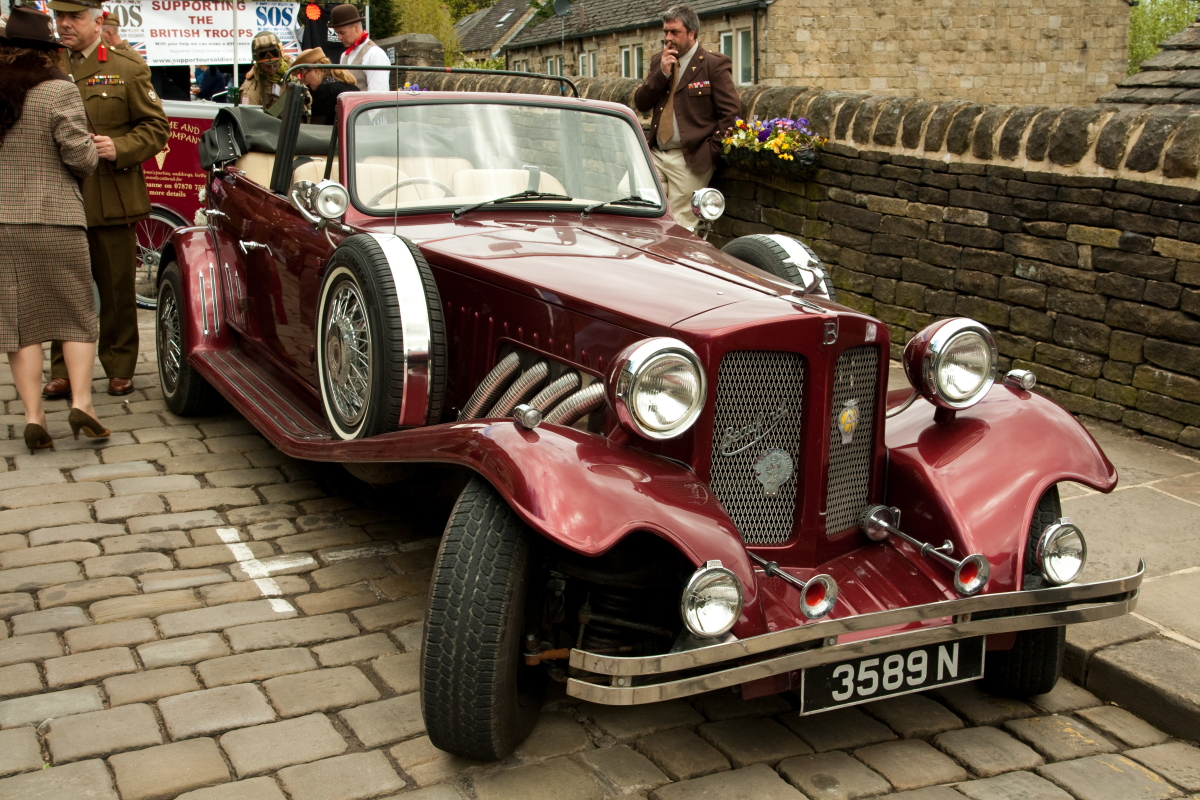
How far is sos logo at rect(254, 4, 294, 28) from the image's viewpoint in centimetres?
1373

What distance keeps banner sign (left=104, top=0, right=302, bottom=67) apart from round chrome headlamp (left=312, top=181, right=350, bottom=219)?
9.77 metres

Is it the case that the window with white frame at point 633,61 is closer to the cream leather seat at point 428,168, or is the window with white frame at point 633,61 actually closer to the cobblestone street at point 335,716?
the cream leather seat at point 428,168

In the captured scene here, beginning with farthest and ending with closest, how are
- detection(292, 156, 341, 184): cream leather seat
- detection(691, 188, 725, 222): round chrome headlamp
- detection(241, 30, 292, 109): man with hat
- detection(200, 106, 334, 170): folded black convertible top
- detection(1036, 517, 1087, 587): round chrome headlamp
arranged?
detection(241, 30, 292, 109): man with hat, detection(200, 106, 334, 170): folded black convertible top, detection(292, 156, 341, 184): cream leather seat, detection(691, 188, 725, 222): round chrome headlamp, detection(1036, 517, 1087, 587): round chrome headlamp

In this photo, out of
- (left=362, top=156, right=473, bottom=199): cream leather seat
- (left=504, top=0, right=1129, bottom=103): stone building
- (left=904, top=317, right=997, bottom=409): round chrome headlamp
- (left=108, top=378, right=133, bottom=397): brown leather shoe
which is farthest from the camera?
(left=504, top=0, right=1129, bottom=103): stone building

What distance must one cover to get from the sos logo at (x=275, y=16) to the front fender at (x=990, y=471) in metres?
12.1

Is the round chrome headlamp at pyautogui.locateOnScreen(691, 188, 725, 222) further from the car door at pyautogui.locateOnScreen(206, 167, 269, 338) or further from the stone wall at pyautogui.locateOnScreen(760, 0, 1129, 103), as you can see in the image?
the stone wall at pyautogui.locateOnScreen(760, 0, 1129, 103)

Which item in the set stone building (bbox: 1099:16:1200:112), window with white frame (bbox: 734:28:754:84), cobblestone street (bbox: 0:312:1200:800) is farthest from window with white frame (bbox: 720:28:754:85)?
cobblestone street (bbox: 0:312:1200:800)

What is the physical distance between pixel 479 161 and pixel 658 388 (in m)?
1.95

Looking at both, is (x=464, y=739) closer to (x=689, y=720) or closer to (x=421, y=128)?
(x=689, y=720)

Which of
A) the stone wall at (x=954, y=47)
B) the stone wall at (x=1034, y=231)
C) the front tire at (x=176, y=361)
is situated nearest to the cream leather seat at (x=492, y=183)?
the front tire at (x=176, y=361)

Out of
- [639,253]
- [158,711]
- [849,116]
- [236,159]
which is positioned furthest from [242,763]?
[849,116]

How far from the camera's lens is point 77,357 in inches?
218

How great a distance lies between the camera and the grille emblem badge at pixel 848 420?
3418 millimetres

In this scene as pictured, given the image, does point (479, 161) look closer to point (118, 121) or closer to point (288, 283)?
point (288, 283)
